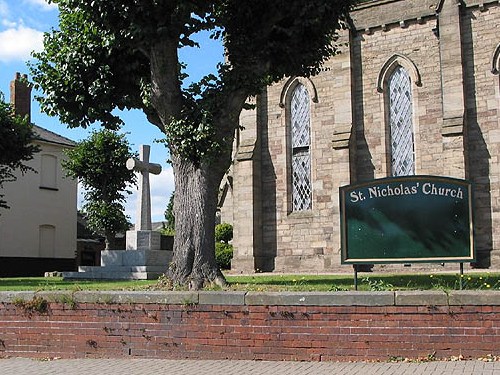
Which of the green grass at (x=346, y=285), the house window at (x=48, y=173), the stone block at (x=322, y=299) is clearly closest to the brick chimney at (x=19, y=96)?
the house window at (x=48, y=173)

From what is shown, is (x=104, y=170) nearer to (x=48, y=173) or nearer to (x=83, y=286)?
(x=48, y=173)

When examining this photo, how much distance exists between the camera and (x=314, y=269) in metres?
24.0

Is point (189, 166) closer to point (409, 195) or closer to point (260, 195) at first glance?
point (409, 195)

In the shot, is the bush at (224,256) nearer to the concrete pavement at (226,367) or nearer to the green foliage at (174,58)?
the green foliage at (174,58)

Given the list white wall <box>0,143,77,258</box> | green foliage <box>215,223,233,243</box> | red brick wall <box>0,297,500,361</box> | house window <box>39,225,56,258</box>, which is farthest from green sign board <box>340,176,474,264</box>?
house window <box>39,225,56,258</box>

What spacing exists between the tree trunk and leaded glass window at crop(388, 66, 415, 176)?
43.1 feet

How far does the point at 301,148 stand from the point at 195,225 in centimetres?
1426

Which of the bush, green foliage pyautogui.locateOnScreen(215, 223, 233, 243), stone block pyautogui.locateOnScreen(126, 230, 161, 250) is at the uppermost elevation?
green foliage pyautogui.locateOnScreen(215, 223, 233, 243)

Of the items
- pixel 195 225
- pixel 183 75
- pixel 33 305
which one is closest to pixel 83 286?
pixel 33 305

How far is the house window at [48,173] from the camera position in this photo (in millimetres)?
38750

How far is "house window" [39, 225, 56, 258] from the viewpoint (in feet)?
125

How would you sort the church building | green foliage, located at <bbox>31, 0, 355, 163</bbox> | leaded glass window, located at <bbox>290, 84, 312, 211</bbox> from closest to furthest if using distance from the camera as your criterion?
green foliage, located at <bbox>31, 0, 355, 163</bbox> → the church building → leaded glass window, located at <bbox>290, 84, 312, 211</bbox>

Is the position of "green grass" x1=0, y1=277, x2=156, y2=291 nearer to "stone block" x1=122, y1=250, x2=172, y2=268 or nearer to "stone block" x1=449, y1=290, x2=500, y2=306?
"stone block" x1=122, y1=250, x2=172, y2=268

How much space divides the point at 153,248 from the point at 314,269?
20.0 ft
